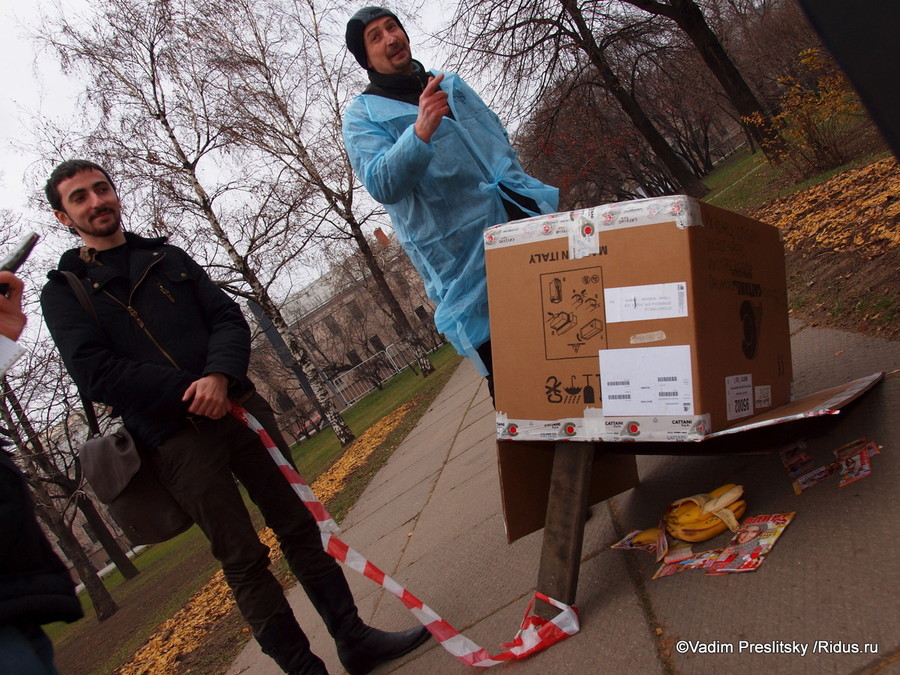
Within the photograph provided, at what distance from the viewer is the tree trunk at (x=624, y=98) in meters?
13.8

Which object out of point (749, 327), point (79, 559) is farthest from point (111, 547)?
point (749, 327)

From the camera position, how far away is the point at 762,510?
87.9 inches

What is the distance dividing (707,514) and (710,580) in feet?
1.00

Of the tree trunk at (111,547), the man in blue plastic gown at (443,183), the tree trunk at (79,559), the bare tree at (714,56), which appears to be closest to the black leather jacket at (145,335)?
the man in blue plastic gown at (443,183)

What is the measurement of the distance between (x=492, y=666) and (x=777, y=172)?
1025 centimetres

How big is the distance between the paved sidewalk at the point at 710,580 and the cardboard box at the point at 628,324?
39 centimetres

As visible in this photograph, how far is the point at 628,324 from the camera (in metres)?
2.04

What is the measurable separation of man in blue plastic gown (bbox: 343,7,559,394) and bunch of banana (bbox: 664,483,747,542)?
915mm

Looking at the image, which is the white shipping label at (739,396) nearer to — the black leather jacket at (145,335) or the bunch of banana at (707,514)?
the bunch of banana at (707,514)

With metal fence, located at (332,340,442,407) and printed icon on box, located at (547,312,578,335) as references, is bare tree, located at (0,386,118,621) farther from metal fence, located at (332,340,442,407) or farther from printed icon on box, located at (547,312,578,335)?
metal fence, located at (332,340,442,407)

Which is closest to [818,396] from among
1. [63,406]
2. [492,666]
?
[492,666]

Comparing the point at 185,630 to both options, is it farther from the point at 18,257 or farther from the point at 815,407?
the point at 815,407

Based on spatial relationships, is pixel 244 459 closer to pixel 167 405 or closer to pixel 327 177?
pixel 167 405

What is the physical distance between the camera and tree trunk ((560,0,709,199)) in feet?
45.2
